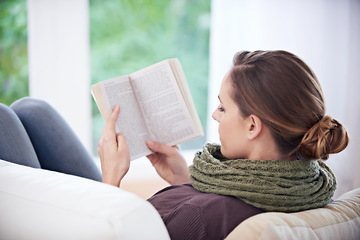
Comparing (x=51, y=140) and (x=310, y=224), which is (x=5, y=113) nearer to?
(x=51, y=140)

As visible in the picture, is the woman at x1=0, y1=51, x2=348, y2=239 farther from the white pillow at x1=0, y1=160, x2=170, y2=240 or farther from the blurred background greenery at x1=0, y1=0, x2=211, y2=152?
the blurred background greenery at x1=0, y1=0, x2=211, y2=152

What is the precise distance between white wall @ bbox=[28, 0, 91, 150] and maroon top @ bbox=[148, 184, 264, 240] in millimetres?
1726

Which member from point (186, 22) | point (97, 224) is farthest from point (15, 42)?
point (97, 224)

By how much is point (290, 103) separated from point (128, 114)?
59cm

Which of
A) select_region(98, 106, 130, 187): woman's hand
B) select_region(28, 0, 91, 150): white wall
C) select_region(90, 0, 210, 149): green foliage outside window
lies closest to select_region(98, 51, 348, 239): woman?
select_region(98, 106, 130, 187): woman's hand

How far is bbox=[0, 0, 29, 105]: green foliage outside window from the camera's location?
10.4 feet

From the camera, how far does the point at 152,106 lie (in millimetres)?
1415

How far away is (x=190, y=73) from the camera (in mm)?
4457

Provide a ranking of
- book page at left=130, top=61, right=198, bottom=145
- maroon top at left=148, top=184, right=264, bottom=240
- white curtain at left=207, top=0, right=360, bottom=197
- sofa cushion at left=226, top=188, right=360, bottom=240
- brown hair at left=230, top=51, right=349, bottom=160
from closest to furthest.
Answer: sofa cushion at left=226, top=188, right=360, bottom=240 → maroon top at left=148, top=184, right=264, bottom=240 → brown hair at left=230, top=51, right=349, bottom=160 → book page at left=130, top=61, right=198, bottom=145 → white curtain at left=207, top=0, right=360, bottom=197

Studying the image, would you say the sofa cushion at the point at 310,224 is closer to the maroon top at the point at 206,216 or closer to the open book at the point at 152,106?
the maroon top at the point at 206,216

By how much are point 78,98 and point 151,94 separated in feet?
4.35

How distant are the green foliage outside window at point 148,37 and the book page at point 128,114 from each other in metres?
2.67

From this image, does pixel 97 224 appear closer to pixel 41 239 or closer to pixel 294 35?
pixel 41 239

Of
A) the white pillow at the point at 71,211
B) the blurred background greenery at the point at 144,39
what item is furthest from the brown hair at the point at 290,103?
the blurred background greenery at the point at 144,39
